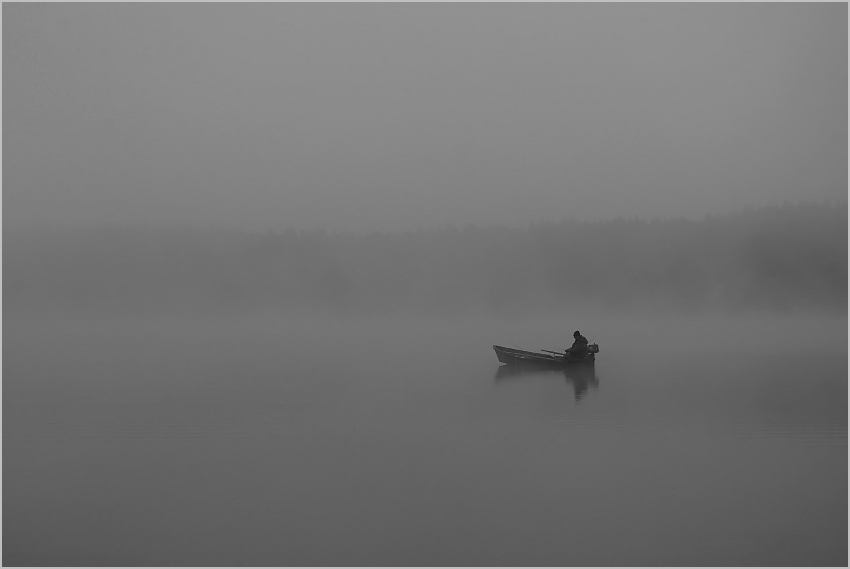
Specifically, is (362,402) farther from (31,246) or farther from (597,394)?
(31,246)

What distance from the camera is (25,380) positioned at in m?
13.9

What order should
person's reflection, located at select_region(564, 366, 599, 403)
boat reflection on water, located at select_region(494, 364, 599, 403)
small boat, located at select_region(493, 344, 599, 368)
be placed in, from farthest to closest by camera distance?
small boat, located at select_region(493, 344, 599, 368)
boat reflection on water, located at select_region(494, 364, 599, 403)
person's reflection, located at select_region(564, 366, 599, 403)

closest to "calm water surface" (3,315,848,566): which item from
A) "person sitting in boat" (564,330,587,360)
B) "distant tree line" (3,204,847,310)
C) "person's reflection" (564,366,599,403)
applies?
"person's reflection" (564,366,599,403)

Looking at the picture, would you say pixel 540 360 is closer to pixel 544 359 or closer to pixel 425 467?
pixel 544 359

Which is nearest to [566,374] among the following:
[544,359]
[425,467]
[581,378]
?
[581,378]

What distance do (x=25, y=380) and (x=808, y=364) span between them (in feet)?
52.3

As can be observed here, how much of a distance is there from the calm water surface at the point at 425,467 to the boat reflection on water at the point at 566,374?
185 mm

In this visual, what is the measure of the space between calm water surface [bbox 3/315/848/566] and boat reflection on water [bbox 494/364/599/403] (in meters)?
0.18

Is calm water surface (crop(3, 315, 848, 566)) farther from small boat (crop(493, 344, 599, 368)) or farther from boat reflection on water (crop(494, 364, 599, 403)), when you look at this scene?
small boat (crop(493, 344, 599, 368))

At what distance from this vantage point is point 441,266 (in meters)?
75.8

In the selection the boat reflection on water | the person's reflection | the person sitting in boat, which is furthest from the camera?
the person sitting in boat

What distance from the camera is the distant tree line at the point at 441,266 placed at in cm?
6138

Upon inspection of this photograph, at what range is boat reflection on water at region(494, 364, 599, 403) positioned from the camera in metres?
13.2

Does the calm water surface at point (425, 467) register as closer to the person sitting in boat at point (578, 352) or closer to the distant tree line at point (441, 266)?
the person sitting in boat at point (578, 352)
